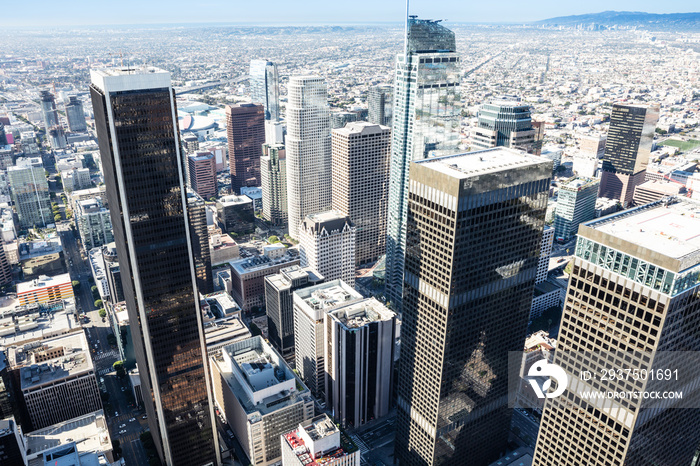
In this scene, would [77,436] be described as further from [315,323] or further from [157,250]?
[315,323]

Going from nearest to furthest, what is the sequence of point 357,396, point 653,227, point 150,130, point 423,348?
point 653,227 < point 150,130 < point 423,348 < point 357,396

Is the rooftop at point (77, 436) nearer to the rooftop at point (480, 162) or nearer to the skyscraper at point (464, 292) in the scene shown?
the skyscraper at point (464, 292)

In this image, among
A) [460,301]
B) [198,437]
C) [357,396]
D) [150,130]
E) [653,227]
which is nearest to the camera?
[653,227]

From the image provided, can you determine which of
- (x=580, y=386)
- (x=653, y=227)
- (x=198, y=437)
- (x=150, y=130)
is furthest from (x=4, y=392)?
(x=653, y=227)

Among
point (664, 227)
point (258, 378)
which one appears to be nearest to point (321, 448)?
point (258, 378)

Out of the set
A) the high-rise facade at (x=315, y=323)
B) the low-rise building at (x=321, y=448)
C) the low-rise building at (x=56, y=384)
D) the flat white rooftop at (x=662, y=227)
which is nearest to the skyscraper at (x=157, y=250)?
the low-rise building at (x=321, y=448)

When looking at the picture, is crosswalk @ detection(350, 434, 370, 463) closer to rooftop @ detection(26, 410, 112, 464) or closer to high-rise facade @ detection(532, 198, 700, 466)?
rooftop @ detection(26, 410, 112, 464)

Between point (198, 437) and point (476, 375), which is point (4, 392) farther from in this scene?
point (476, 375)
